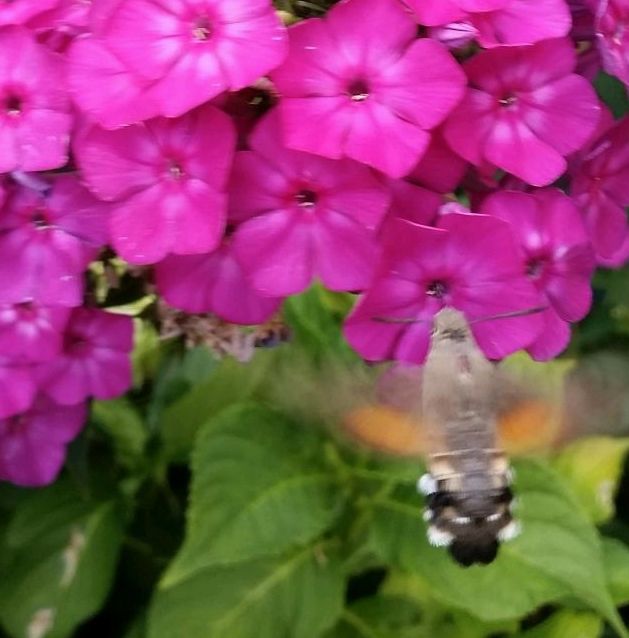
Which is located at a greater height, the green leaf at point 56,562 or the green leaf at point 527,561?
→ the green leaf at point 527,561

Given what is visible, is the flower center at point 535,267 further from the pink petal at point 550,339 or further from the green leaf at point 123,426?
the green leaf at point 123,426

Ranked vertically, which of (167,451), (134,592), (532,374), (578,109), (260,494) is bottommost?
(134,592)

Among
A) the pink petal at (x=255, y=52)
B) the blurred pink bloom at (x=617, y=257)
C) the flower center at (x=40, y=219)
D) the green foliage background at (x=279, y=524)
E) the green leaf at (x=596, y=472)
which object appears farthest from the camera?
the green leaf at (x=596, y=472)

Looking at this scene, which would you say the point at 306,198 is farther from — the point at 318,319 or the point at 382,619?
the point at 382,619

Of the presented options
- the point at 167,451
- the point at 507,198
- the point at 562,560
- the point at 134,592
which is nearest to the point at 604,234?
the point at 507,198

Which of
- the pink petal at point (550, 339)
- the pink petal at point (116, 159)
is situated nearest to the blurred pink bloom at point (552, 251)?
the pink petal at point (550, 339)

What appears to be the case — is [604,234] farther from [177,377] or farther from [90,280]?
[177,377]
